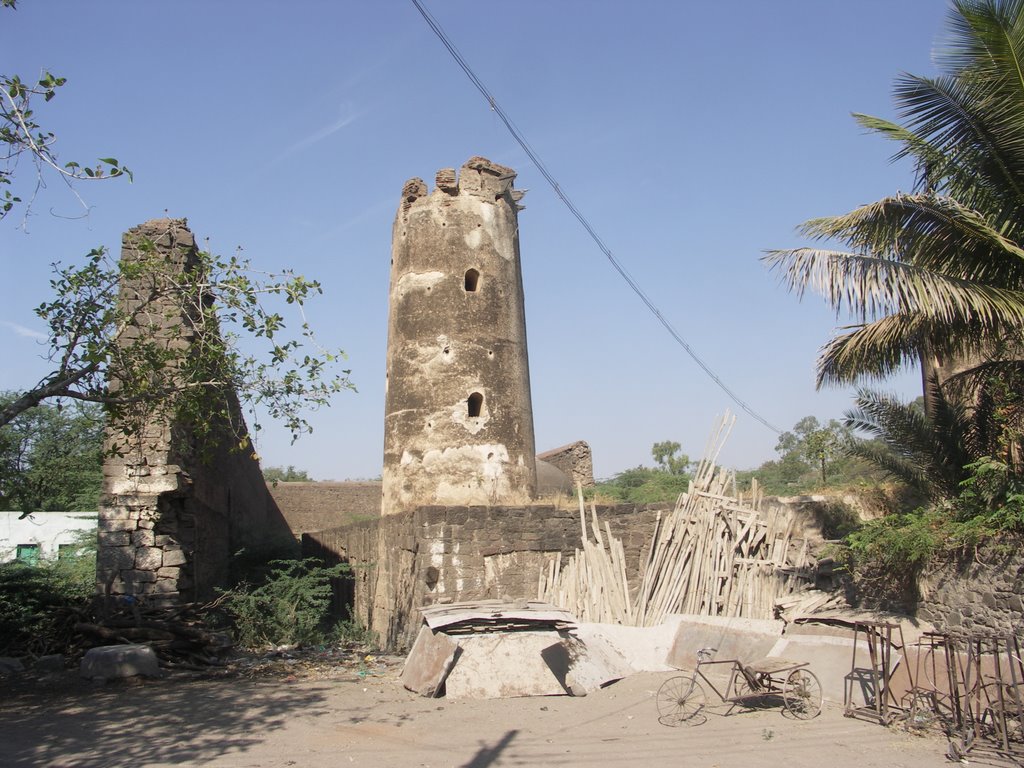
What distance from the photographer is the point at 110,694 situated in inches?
307

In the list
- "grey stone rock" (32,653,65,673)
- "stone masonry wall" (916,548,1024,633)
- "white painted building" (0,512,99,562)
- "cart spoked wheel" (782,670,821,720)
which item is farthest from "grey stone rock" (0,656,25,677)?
"white painted building" (0,512,99,562)

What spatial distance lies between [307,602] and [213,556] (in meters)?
2.20

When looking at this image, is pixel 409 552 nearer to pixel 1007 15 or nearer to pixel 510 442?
pixel 510 442

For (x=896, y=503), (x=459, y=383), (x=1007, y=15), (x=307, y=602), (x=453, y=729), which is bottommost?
(x=453, y=729)

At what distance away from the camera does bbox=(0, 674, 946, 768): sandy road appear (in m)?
6.04

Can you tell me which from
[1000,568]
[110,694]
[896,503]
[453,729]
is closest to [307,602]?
[110,694]

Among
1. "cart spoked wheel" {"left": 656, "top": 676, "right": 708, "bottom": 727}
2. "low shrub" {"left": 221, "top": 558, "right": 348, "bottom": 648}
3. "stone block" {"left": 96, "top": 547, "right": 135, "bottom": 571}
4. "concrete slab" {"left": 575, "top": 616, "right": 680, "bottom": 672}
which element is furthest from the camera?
"low shrub" {"left": 221, "top": 558, "right": 348, "bottom": 648}

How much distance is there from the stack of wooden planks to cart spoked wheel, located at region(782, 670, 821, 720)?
2881mm

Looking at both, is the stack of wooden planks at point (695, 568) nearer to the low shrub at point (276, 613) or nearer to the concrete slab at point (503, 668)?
the concrete slab at point (503, 668)

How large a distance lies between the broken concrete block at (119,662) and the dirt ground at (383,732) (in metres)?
0.16

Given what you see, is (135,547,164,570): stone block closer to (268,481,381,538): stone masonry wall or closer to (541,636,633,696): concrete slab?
(541,636,633,696): concrete slab

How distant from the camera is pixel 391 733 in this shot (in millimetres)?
6781

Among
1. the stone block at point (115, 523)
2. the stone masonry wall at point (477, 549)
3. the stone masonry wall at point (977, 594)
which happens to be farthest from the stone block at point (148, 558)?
the stone masonry wall at point (977, 594)

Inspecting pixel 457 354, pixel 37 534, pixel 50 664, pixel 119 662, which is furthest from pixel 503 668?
pixel 37 534
